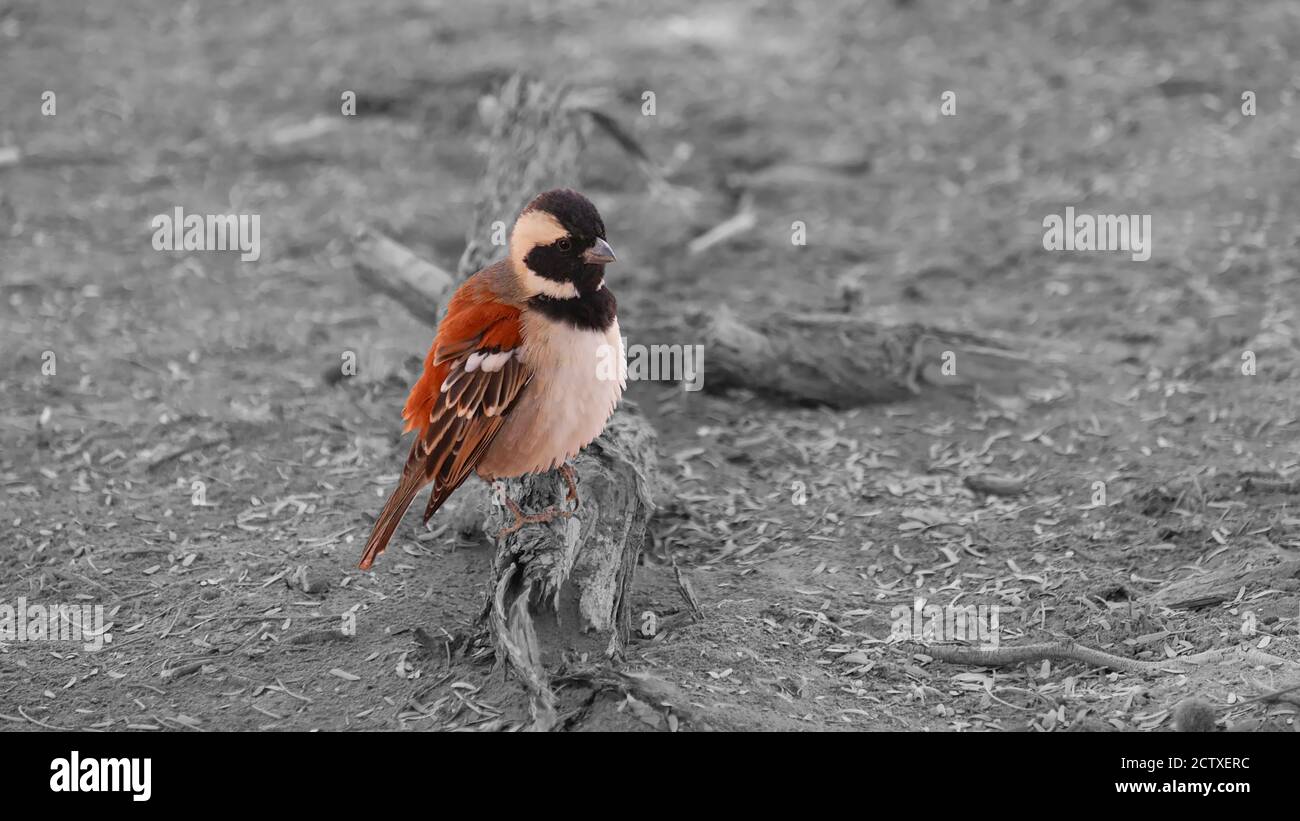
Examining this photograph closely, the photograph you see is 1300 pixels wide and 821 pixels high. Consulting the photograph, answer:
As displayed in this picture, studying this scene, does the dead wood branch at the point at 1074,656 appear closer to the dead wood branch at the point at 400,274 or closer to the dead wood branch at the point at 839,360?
the dead wood branch at the point at 839,360

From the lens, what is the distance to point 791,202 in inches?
391

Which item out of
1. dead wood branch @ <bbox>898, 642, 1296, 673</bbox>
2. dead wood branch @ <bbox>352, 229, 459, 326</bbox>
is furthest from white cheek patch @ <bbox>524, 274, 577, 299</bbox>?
dead wood branch @ <bbox>352, 229, 459, 326</bbox>

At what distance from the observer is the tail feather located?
4824 millimetres

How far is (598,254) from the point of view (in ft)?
16.4

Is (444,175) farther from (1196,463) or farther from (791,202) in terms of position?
(1196,463)

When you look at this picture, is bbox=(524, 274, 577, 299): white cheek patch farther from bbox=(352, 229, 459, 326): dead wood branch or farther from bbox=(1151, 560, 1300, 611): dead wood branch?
bbox=(1151, 560, 1300, 611): dead wood branch

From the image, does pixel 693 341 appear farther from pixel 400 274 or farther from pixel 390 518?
pixel 390 518

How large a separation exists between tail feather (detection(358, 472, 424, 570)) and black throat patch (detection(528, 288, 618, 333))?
0.76 metres

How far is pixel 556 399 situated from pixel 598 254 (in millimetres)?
560

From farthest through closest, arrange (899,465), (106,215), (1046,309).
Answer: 1. (106,215)
2. (1046,309)
3. (899,465)

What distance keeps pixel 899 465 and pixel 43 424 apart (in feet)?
14.0

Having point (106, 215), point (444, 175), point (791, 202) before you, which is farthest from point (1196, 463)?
point (106, 215)

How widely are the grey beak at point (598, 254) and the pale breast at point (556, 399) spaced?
0.26m
